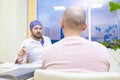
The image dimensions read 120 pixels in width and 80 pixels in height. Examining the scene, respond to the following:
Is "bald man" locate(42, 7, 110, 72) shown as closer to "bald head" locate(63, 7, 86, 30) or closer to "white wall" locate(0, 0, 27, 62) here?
"bald head" locate(63, 7, 86, 30)

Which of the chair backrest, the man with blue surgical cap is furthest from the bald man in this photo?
the man with blue surgical cap

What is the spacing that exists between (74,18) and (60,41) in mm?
174

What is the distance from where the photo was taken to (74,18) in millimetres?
1308

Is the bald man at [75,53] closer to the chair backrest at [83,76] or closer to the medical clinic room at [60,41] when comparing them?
the medical clinic room at [60,41]

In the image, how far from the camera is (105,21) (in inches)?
159

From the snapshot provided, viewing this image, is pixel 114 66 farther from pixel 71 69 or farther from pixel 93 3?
pixel 71 69

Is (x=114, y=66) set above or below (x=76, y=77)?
below

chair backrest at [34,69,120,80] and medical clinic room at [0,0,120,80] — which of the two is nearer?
chair backrest at [34,69,120,80]

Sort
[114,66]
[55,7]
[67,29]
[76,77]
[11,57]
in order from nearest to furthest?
[76,77] < [67,29] < [114,66] < [11,57] < [55,7]

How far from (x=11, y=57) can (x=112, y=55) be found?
1934 mm

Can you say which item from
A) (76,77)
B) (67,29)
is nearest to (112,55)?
(67,29)

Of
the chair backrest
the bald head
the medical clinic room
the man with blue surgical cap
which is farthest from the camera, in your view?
the man with blue surgical cap

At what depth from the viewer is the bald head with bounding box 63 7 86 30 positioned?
1.31 m

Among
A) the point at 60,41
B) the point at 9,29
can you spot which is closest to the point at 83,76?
the point at 60,41
